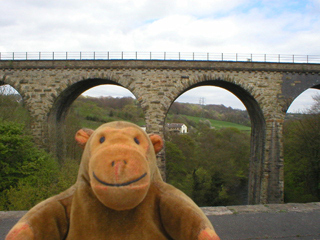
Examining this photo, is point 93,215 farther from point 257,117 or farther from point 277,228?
point 257,117

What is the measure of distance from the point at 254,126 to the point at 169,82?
18.5 feet

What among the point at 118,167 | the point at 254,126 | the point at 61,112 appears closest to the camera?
the point at 118,167

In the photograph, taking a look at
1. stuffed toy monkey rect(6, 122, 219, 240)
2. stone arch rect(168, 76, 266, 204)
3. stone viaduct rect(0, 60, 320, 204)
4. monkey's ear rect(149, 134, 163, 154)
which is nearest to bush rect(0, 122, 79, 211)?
stone viaduct rect(0, 60, 320, 204)

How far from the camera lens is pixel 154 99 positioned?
457 inches

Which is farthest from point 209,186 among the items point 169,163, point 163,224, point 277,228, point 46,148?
point 163,224

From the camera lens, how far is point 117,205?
1.28m

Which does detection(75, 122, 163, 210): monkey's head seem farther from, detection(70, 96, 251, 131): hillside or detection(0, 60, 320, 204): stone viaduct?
detection(70, 96, 251, 131): hillside

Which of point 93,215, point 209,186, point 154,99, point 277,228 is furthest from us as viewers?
point 209,186

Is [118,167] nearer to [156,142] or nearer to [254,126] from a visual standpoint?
[156,142]

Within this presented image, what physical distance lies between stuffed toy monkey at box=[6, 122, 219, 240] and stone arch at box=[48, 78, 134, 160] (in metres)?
11.0

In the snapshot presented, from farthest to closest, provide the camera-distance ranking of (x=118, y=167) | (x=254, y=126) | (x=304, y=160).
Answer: (x=304, y=160) < (x=254, y=126) < (x=118, y=167)

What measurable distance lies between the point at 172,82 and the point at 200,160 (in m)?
11.3

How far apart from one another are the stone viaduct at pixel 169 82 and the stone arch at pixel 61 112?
0.18 m

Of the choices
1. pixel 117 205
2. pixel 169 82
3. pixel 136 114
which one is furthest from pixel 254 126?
pixel 136 114
